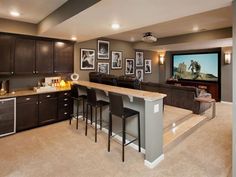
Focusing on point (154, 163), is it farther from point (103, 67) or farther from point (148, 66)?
point (148, 66)

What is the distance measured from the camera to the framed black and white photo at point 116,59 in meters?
6.50

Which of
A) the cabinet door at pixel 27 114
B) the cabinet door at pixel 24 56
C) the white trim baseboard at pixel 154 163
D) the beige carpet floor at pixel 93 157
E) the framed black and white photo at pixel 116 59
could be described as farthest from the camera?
the framed black and white photo at pixel 116 59

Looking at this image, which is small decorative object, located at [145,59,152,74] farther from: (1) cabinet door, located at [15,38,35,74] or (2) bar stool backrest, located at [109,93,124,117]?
(2) bar stool backrest, located at [109,93,124,117]

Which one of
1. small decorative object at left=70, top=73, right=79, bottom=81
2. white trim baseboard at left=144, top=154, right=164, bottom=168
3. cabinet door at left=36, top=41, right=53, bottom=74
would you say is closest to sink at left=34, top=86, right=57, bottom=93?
cabinet door at left=36, top=41, right=53, bottom=74

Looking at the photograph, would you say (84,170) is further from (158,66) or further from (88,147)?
(158,66)

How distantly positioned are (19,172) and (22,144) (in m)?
0.99

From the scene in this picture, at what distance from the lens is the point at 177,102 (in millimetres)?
5430

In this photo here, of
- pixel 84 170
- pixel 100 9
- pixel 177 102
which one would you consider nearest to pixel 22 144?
pixel 84 170

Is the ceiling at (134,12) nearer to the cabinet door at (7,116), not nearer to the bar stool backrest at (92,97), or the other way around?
the bar stool backrest at (92,97)

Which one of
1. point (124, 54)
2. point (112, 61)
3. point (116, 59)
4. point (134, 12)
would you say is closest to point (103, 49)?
point (112, 61)

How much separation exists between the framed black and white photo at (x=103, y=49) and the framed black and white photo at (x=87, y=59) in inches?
13.1

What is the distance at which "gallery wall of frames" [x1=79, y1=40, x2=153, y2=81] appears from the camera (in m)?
5.64

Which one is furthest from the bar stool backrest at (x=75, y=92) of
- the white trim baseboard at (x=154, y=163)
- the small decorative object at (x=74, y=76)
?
the white trim baseboard at (x=154, y=163)

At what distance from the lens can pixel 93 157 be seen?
113 inches
